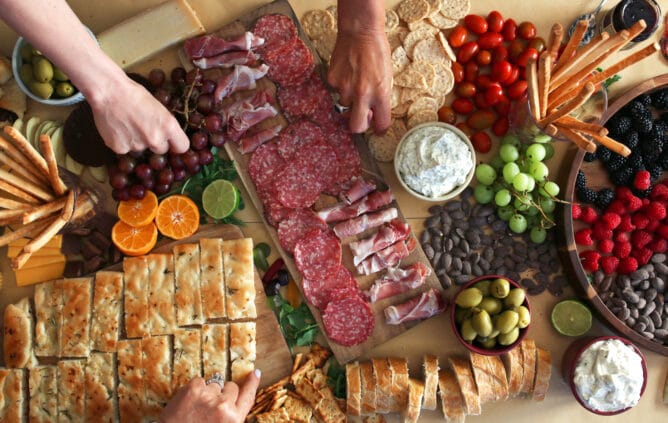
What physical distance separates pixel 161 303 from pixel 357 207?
0.84 metres

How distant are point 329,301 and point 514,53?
124 centimetres

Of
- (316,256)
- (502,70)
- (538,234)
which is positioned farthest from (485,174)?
(316,256)

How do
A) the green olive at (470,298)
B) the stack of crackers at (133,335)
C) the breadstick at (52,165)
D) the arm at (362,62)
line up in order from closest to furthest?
the breadstick at (52,165)
the arm at (362,62)
the green olive at (470,298)
the stack of crackers at (133,335)

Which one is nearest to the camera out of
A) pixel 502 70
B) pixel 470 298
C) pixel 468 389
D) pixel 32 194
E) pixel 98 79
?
pixel 98 79

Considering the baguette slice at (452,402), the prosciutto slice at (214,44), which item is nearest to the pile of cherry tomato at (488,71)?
the prosciutto slice at (214,44)

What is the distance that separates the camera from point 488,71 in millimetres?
2379

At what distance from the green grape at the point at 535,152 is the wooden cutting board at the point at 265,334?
115cm

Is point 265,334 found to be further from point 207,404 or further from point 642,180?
point 642,180

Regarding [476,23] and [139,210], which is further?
[476,23]

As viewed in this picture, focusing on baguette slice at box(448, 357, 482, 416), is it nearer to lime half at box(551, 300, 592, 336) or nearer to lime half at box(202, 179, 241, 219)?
lime half at box(551, 300, 592, 336)

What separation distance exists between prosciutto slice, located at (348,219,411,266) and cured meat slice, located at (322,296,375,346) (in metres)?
0.16

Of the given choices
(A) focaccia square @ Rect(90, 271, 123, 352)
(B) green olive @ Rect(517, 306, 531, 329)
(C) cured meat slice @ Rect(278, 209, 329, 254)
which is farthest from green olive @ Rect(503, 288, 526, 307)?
→ (A) focaccia square @ Rect(90, 271, 123, 352)

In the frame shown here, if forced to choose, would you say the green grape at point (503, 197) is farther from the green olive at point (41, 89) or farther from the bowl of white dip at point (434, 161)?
the green olive at point (41, 89)

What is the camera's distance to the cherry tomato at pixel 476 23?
232cm
